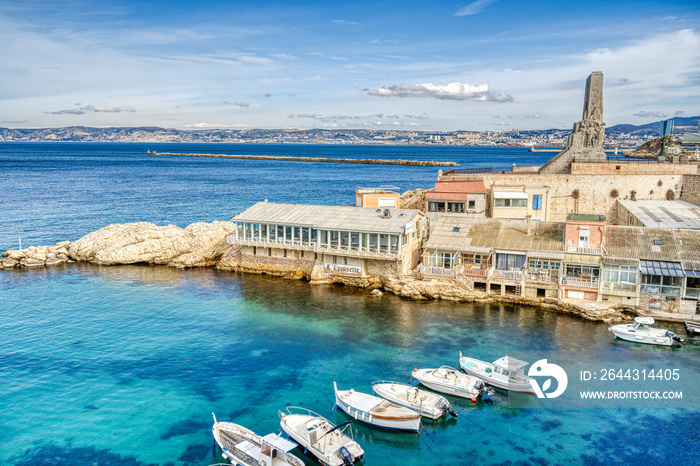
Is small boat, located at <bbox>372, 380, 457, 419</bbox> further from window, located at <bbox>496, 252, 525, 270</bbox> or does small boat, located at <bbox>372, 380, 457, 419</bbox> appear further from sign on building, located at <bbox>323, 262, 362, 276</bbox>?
window, located at <bbox>496, 252, 525, 270</bbox>

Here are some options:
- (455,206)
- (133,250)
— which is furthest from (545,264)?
(133,250)

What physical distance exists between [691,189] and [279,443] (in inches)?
2270

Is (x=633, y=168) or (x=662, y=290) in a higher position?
(x=633, y=168)

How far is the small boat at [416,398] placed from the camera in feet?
83.8

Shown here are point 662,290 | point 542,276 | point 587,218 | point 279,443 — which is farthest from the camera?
point 587,218

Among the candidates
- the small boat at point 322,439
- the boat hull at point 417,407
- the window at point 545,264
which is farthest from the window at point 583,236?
the small boat at point 322,439

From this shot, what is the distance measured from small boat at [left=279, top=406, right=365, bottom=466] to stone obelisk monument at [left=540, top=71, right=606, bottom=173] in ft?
170

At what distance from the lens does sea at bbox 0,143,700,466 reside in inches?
915

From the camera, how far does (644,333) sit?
109ft

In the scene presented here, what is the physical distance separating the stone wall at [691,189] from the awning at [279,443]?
5506cm

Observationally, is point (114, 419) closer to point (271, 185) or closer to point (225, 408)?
point (225, 408)

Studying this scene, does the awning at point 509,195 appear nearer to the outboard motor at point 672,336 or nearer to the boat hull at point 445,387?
the outboard motor at point 672,336

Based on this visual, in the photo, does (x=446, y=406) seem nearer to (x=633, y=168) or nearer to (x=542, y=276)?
(x=542, y=276)

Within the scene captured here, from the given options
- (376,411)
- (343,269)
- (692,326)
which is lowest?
(376,411)
